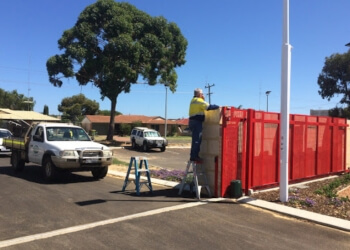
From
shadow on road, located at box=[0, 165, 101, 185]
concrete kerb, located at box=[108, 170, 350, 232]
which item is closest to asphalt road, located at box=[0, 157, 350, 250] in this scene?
concrete kerb, located at box=[108, 170, 350, 232]

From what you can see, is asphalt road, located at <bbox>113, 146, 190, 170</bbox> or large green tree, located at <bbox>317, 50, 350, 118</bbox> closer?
asphalt road, located at <bbox>113, 146, 190, 170</bbox>

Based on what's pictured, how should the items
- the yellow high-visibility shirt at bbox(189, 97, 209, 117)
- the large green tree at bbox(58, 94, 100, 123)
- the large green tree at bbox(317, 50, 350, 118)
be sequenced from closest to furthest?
the yellow high-visibility shirt at bbox(189, 97, 209, 117) → the large green tree at bbox(317, 50, 350, 118) → the large green tree at bbox(58, 94, 100, 123)

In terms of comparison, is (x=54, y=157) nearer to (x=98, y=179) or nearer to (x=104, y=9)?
(x=98, y=179)

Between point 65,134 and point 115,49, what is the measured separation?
21.8m

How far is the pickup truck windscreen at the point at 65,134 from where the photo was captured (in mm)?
12259

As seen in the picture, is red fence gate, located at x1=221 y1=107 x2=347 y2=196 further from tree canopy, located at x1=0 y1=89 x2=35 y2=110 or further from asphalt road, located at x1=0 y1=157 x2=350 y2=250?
tree canopy, located at x1=0 y1=89 x2=35 y2=110

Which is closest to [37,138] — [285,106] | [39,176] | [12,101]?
[39,176]

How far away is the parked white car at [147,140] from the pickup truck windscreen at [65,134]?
60.1 feet

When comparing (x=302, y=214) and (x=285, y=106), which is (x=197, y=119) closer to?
(x=285, y=106)

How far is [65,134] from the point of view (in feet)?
41.2

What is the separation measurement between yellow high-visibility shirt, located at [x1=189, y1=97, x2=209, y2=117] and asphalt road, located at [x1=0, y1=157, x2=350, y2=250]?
2.15 m

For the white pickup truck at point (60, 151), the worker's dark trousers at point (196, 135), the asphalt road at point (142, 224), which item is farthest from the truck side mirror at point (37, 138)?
the worker's dark trousers at point (196, 135)

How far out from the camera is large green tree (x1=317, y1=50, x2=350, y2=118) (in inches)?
2120

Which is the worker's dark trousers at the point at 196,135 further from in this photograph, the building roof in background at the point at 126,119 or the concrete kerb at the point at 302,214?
the building roof in background at the point at 126,119
